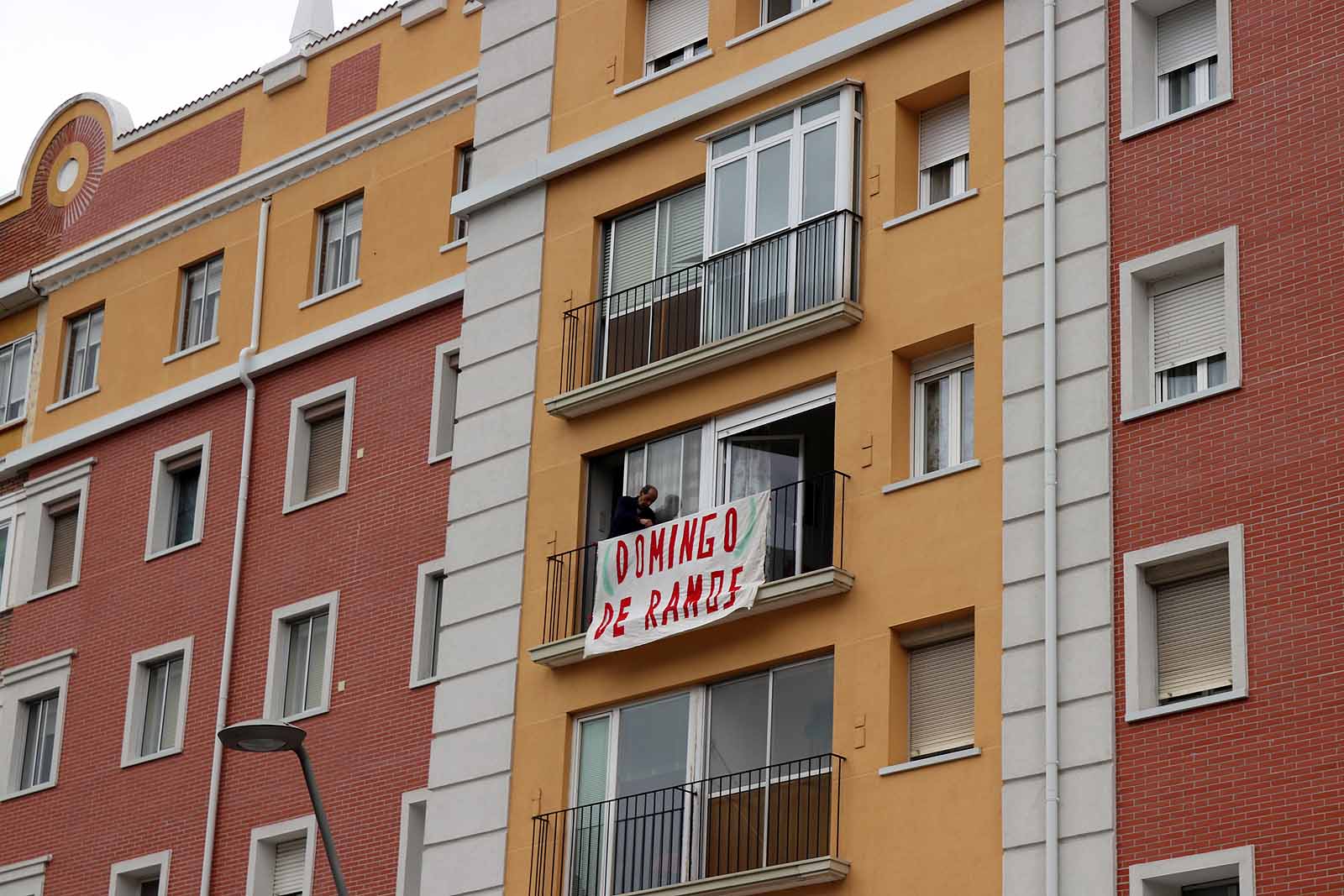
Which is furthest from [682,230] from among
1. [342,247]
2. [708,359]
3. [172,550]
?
[172,550]

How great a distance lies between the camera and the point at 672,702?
31.2 metres

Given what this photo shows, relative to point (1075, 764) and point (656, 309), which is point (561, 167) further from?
point (1075, 764)

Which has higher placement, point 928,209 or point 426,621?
point 928,209

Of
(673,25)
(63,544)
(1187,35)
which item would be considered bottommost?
(63,544)

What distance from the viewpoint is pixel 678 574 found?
103 ft

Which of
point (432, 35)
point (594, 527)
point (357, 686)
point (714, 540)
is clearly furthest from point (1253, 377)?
point (432, 35)

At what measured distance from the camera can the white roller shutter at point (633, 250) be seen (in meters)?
33.9

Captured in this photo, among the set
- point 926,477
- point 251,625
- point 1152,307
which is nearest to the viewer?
point 1152,307

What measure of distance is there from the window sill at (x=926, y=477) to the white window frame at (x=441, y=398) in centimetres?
945

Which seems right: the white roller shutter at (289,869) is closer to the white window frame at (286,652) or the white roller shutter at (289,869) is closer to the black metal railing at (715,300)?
the white window frame at (286,652)

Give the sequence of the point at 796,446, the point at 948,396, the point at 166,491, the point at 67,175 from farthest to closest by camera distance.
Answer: the point at 67,175, the point at 166,491, the point at 796,446, the point at 948,396

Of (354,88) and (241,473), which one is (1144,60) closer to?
(354,88)

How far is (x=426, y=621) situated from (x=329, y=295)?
611 cm

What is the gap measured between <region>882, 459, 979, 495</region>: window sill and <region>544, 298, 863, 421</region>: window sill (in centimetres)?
212
